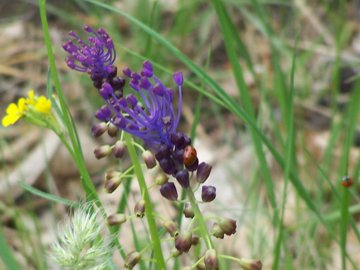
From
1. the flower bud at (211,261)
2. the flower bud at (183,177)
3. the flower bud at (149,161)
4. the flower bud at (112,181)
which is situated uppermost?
the flower bud at (149,161)

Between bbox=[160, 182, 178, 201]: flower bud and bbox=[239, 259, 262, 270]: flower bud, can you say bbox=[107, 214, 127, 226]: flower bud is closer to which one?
bbox=[160, 182, 178, 201]: flower bud

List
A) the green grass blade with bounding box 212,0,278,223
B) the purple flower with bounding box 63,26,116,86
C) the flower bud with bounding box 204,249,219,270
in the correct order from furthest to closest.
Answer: the green grass blade with bounding box 212,0,278,223 < the purple flower with bounding box 63,26,116,86 < the flower bud with bounding box 204,249,219,270

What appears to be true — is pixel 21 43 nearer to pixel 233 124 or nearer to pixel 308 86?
pixel 233 124

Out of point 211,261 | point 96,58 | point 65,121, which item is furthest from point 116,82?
point 211,261

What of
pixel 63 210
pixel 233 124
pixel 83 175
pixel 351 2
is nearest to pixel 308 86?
pixel 233 124

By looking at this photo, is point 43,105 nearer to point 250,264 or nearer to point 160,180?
point 160,180

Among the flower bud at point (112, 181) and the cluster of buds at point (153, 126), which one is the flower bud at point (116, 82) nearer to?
the cluster of buds at point (153, 126)

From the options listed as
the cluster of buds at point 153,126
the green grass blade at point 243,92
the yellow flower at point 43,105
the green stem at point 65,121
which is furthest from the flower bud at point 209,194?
the green grass blade at point 243,92

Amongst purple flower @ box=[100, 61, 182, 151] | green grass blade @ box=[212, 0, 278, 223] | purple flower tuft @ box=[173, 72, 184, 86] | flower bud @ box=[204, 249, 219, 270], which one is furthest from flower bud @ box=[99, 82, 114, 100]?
green grass blade @ box=[212, 0, 278, 223]

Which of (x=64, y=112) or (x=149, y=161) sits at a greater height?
(x=64, y=112)
